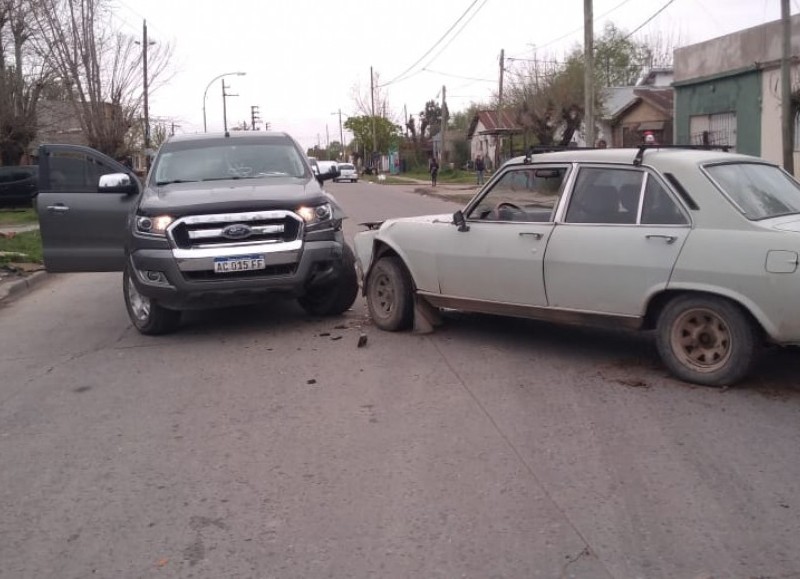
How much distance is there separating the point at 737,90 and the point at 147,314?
19548 mm

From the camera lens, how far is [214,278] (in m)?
7.60

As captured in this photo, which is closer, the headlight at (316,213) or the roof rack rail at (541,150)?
the roof rack rail at (541,150)

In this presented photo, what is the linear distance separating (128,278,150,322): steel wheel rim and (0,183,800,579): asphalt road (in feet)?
2.11

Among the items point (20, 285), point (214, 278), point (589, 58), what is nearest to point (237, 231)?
point (214, 278)

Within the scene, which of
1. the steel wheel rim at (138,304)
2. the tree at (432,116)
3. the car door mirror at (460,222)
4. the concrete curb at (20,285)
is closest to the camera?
the car door mirror at (460,222)

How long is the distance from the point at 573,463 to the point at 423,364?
234 cm

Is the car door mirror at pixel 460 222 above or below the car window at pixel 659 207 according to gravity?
below

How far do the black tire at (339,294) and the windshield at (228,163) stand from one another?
46.2 inches

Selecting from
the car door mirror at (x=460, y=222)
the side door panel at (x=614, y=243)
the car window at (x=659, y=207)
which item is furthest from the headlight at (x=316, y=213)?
the car window at (x=659, y=207)

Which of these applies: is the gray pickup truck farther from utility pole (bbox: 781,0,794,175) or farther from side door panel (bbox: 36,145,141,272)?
utility pole (bbox: 781,0,794,175)

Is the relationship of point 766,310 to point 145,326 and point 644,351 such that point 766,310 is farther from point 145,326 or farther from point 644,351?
point 145,326

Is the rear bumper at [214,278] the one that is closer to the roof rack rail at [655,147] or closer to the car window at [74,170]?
the car window at [74,170]

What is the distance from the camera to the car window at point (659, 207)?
587 cm

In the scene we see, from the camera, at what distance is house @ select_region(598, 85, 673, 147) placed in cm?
3703
